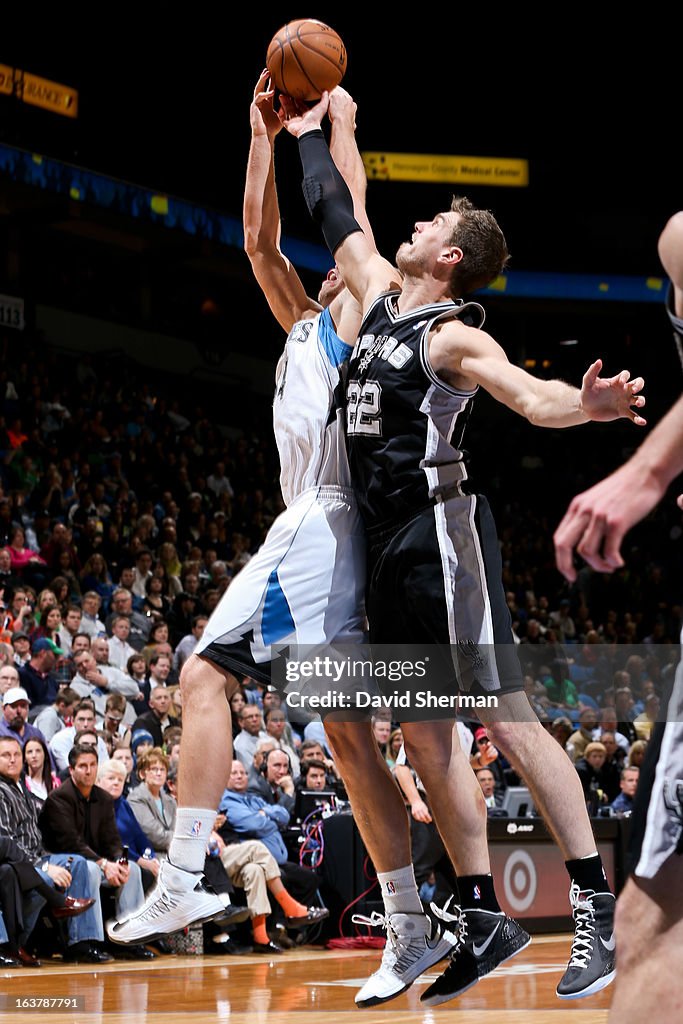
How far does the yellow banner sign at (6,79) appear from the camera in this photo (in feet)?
59.8

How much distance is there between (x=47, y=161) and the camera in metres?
17.8

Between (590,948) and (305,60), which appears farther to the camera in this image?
(305,60)

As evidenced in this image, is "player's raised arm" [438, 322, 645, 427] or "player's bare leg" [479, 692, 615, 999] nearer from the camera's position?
"player's raised arm" [438, 322, 645, 427]

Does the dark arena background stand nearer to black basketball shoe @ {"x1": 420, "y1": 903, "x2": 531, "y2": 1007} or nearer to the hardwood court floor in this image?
the hardwood court floor

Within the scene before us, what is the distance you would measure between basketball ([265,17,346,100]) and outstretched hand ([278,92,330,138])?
4cm

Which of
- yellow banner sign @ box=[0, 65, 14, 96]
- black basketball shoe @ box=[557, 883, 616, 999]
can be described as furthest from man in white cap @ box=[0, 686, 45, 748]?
yellow banner sign @ box=[0, 65, 14, 96]

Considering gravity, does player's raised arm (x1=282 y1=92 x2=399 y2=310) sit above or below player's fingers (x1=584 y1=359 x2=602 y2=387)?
above

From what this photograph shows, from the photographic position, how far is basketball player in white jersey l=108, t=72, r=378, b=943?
3965mm

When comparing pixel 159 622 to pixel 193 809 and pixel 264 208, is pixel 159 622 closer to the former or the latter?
pixel 264 208

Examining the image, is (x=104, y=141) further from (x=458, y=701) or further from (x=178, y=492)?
(x=458, y=701)

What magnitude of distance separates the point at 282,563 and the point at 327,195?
1350 mm

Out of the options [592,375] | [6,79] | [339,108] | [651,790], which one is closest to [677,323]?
[592,375]

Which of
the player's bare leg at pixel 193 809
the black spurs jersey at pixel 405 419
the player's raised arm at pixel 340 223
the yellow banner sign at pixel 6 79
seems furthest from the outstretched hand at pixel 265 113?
the yellow banner sign at pixel 6 79

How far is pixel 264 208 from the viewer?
15.8ft
